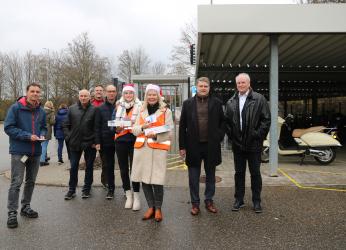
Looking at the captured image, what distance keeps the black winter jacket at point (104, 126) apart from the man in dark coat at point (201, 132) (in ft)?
4.42

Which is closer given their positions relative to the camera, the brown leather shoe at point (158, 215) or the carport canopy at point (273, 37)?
the brown leather shoe at point (158, 215)

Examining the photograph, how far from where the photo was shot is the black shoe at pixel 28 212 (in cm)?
549

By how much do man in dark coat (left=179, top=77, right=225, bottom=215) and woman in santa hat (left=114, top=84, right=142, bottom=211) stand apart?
762 mm

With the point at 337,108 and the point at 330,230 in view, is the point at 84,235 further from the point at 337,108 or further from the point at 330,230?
the point at 337,108

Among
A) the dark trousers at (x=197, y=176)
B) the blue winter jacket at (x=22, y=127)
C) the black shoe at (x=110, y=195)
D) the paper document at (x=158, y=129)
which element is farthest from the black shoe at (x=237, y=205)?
the blue winter jacket at (x=22, y=127)

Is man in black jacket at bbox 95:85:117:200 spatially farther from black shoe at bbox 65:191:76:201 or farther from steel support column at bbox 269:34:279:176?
steel support column at bbox 269:34:279:176

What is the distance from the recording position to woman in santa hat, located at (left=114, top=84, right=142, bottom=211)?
5.83 metres

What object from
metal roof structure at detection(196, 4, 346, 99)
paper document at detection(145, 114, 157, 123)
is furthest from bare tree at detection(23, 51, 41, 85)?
paper document at detection(145, 114, 157, 123)

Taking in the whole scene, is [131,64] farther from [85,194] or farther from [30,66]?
[85,194]

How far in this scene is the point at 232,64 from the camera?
43.6 ft

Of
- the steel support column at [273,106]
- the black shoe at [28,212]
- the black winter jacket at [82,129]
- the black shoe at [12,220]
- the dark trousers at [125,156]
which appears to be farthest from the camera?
the steel support column at [273,106]

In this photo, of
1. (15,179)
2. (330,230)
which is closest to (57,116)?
(15,179)

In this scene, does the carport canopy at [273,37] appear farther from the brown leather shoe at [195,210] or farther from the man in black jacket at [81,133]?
the brown leather shoe at [195,210]

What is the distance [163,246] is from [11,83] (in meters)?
56.8
